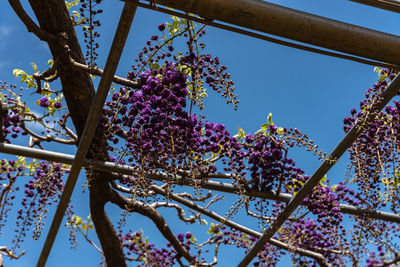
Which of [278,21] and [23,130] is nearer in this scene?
[278,21]

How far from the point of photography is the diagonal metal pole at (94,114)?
1652 mm

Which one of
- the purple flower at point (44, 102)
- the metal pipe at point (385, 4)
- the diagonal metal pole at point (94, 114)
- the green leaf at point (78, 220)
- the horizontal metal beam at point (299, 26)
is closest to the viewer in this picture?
the horizontal metal beam at point (299, 26)

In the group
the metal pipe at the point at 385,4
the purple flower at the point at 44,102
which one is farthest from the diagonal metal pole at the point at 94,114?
the metal pipe at the point at 385,4

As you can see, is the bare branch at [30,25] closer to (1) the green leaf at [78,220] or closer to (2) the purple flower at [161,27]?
(2) the purple flower at [161,27]

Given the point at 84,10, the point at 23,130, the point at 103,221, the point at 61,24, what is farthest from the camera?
the point at 103,221

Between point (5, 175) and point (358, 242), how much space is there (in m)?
3.26

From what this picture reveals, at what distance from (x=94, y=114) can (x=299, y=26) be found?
1.26m

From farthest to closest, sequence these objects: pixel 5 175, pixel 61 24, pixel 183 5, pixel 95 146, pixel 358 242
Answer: pixel 5 175 → pixel 358 242 → pixel 95 146 → pixel 61 24 → pixel 183 5

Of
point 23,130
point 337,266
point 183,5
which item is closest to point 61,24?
point 183,5

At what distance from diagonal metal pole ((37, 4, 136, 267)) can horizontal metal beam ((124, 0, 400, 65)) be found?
185 millimetres

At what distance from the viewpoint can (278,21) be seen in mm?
1432

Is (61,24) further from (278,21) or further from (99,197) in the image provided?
(99,197)

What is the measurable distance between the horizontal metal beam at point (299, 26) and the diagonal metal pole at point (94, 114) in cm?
19

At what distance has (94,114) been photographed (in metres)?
2.23
